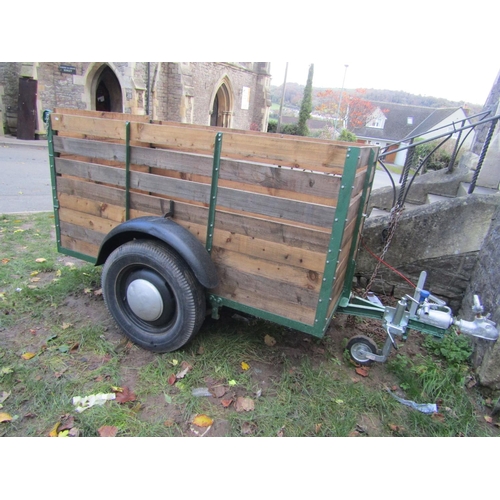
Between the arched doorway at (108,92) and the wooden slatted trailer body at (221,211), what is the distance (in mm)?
16194

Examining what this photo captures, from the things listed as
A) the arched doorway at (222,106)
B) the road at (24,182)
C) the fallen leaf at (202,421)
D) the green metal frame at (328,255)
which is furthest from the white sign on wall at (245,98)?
the fallen leaf at (202,421)

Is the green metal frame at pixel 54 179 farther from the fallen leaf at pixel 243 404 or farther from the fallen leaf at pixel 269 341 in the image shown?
the fallen leaf at pixel 243 404

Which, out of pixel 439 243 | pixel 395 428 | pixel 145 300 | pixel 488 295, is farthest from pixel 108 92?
pixel 395 428

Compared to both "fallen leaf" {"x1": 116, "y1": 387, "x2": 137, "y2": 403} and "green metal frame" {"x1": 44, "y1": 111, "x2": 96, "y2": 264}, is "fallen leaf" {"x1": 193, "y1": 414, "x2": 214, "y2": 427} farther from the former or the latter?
"green metal frame" {"x1": 44, "y1": 111, "x2": 96, "y2": 264}

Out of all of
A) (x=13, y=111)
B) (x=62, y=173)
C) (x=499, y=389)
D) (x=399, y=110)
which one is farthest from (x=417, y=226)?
(x=399, y=110)

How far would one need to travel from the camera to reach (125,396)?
246 centimetres

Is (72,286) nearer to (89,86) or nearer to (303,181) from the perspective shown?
(303,181)

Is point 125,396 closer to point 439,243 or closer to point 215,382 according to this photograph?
point 215,382

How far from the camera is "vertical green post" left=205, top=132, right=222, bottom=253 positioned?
247 cm

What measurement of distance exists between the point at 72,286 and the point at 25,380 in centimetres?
134

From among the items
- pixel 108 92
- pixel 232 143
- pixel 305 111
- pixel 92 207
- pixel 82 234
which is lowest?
pixel 82 234

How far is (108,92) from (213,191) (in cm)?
1850

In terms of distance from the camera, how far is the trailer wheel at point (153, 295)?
2604 millimetres

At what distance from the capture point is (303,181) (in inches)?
88.4
